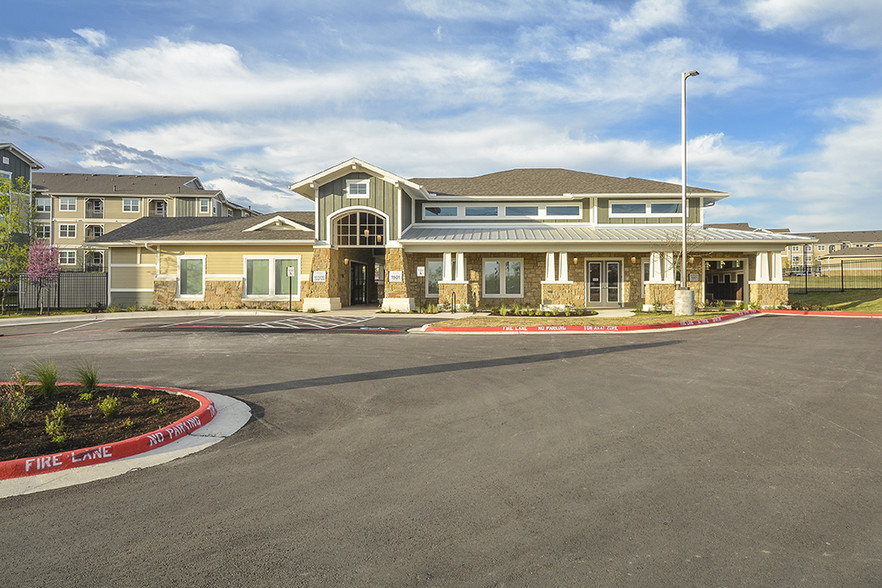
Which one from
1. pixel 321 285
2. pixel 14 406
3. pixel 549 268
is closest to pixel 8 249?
pixel 321 285

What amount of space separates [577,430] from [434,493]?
95.8 inches

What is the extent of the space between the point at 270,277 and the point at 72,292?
530 inches

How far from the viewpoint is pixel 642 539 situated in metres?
3.46

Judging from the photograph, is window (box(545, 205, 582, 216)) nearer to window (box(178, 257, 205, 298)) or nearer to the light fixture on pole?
the light fixture on pole

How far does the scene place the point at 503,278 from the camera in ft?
87.6

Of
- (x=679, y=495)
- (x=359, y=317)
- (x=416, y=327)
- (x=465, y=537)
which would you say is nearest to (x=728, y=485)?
(x=679, y=495)

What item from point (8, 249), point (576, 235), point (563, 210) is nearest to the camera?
point (576, 235)

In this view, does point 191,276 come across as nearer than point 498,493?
No

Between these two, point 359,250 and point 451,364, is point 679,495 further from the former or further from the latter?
point 359,250

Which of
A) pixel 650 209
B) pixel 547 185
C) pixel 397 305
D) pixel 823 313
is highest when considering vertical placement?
pixel 547 185

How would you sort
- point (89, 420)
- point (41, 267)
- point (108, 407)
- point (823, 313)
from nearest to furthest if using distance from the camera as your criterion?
point (89, 420) → point (108, 407) → point (823, 313) → point (41, 267)

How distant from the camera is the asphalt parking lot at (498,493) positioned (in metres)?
3.15

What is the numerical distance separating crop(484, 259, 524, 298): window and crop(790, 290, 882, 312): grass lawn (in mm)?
13076

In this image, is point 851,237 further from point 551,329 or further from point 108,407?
point 108,407
